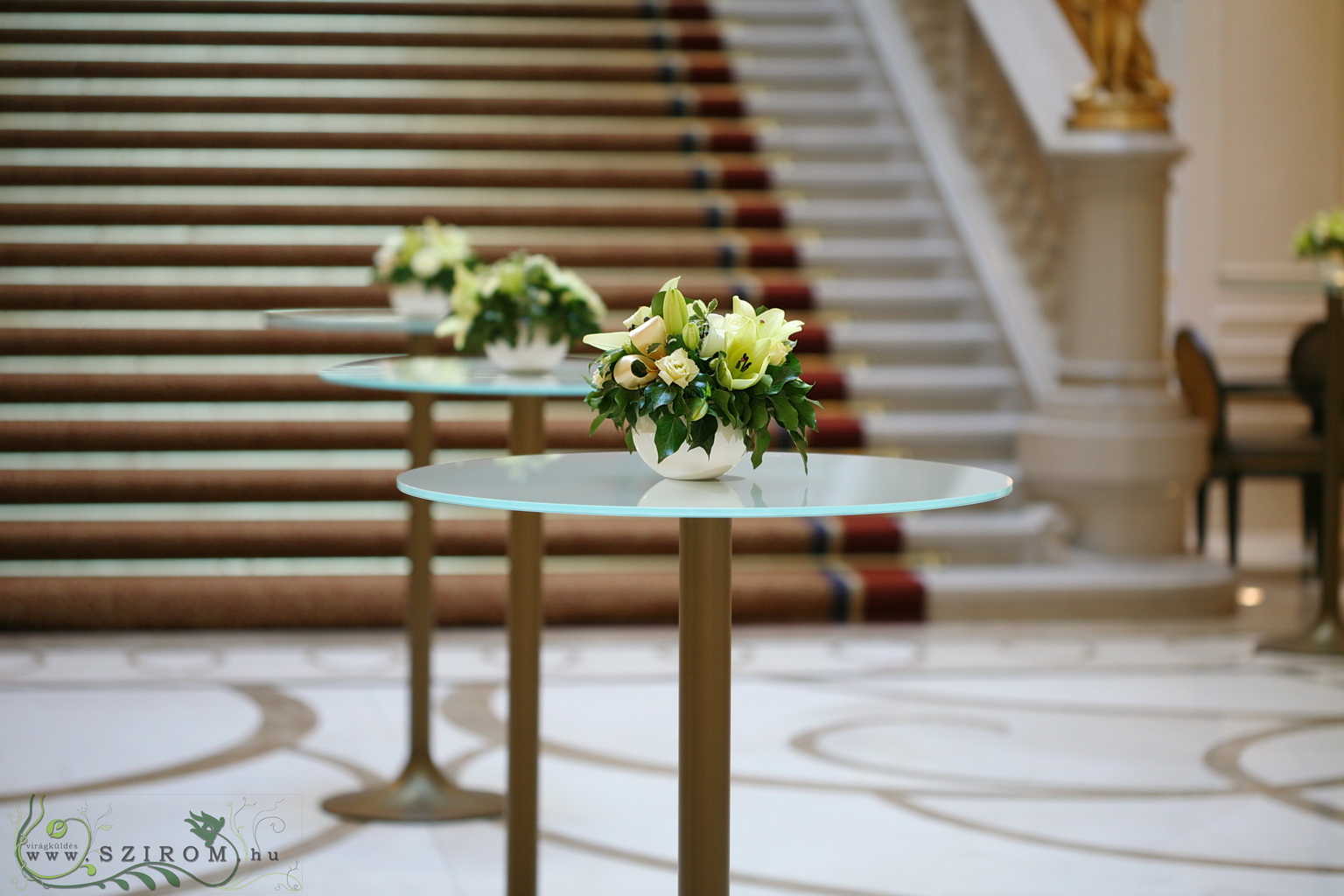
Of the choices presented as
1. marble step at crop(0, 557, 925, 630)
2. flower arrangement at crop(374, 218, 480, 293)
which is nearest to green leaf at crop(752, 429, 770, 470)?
flower arrangement at crop(374, 218, 480, 293)

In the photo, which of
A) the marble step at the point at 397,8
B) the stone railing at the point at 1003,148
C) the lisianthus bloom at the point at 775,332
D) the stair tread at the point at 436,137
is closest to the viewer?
the lisianthus bloom at the point at 775,332

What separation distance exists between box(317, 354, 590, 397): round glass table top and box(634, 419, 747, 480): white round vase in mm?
706

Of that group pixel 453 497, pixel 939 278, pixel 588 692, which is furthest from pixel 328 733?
pixel 939 278

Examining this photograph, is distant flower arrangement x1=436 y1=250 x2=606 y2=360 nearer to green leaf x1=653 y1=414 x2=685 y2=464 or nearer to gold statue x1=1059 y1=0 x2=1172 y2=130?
green leaf x1=653 y1=414 x2=685 y2=464

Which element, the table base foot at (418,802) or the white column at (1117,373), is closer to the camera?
the table base foot at (418,802)

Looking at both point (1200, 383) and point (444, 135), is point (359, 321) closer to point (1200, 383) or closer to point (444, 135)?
point (1200, 383)

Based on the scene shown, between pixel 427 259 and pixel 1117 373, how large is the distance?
2999 millimetres

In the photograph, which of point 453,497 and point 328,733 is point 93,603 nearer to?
point 328,733

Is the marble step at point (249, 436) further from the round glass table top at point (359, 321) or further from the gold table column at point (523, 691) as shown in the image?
the gold table column at point (523, 691)

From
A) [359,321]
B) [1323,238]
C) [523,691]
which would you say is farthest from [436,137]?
[523,691]

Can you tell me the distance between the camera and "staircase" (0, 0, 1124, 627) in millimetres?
6277

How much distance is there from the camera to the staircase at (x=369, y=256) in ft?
20.6

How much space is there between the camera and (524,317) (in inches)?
142

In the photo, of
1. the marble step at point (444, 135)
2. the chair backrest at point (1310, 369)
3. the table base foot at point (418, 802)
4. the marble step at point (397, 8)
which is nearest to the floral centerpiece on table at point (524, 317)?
the table base foot at point (418, 802)
